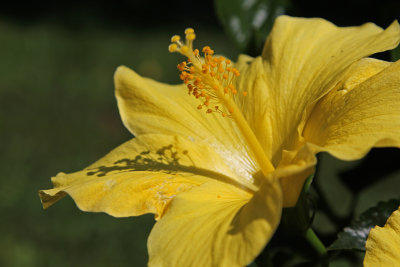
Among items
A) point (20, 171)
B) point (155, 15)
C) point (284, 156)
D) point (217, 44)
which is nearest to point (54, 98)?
point (20, 171)

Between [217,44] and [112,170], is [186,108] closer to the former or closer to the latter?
[112,170]

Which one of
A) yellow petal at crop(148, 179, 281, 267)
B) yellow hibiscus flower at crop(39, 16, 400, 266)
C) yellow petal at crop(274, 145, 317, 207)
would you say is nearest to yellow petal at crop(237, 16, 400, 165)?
yellow hibiscus flower at crop(39, 16, 400, 266)

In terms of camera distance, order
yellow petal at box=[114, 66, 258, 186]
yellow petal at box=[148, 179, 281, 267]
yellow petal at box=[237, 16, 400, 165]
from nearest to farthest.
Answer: yellow petal at box=[148, 179, 281, 267] → yellow petal at box=[237, 16, 400, 165] → yellow petal at box=[114, 66, 258, 186]

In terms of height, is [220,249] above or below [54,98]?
above

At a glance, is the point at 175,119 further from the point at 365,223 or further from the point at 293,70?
the point at 365,223

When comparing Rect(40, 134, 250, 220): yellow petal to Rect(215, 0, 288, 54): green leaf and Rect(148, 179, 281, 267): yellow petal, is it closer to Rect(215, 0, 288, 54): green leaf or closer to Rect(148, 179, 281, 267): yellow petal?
Rect(148, 179, 281, 267): yellow petal
